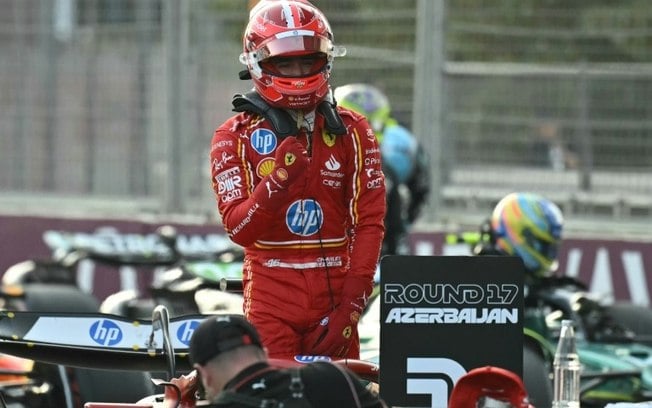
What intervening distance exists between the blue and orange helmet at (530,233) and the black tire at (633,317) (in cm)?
139

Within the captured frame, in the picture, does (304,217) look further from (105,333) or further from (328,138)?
(105,333)

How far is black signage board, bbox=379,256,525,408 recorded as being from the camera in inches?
197

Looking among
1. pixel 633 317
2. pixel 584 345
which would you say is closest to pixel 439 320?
pixel 584 345

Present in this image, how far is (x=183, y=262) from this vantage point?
10.5 m

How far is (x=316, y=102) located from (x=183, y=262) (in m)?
5.13

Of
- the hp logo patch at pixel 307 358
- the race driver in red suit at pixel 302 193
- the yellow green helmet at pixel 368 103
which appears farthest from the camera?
the yellow green helmet at pixel 368 103

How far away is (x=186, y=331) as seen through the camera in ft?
19.4

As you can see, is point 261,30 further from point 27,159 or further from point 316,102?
point 27,159

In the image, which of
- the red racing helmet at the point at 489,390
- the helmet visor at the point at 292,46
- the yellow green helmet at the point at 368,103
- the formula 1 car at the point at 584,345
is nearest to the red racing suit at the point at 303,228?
the helmet visor at the point at 292,46

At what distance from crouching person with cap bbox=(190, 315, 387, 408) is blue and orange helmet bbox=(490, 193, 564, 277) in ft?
17.1

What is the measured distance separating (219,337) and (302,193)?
159 cm

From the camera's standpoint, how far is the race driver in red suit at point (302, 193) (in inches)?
213

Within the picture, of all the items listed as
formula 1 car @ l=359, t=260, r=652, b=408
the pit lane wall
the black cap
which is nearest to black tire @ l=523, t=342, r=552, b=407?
formula 1 car @ l=359, t=260, r=652, b=408

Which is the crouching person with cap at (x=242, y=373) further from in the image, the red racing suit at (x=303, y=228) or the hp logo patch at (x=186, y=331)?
the hp logo patch at (x=186, y=331)
